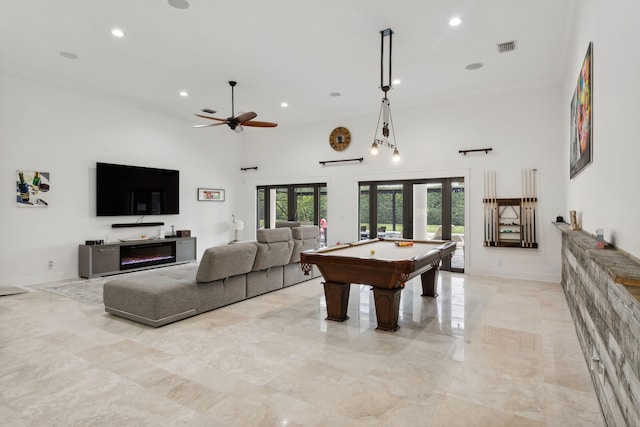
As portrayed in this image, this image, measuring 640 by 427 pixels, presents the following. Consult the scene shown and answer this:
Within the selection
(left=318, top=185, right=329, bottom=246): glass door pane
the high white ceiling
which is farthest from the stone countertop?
(left=318, top=185, right=329, bottom=246): glass door pane

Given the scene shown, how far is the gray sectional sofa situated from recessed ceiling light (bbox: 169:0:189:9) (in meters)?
2.79

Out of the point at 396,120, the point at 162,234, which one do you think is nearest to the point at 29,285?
the point at 162,234

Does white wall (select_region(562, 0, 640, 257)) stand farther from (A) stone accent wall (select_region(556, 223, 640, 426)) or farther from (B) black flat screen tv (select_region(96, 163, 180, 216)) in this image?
(B) black flat screen tv (select_region(96, 163, 180, 216))

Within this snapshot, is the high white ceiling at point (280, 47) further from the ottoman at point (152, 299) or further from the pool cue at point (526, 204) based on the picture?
the ottoman at point (152, 299)

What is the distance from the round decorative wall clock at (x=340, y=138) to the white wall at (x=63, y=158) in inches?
145

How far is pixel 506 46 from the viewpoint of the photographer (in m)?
5.01

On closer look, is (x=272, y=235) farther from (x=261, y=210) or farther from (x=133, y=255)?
(x=261, y=210)

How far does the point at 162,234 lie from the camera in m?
7.96

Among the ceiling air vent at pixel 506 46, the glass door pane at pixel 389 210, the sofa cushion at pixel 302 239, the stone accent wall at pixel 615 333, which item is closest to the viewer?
the stone accent wall at pixel 615 333

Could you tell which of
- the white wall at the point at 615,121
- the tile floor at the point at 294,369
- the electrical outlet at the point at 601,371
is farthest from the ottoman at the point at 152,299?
the white wall at the point at 615,121

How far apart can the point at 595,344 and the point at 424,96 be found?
5676 mm

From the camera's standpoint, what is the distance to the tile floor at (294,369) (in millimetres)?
2252

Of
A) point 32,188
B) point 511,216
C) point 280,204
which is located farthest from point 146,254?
point 511,216

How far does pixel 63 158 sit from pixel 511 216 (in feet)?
27.5
